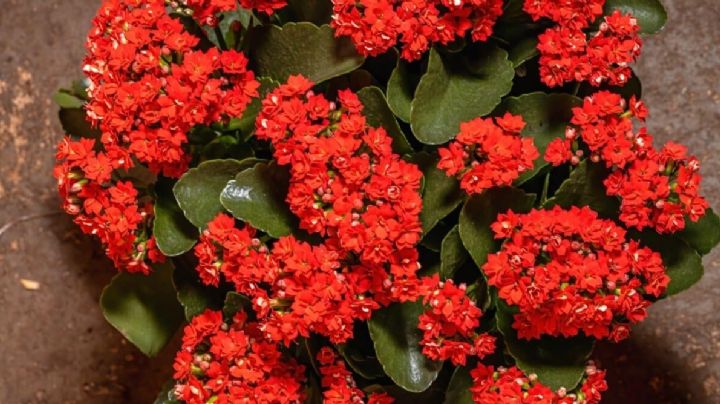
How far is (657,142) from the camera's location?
176 centimetres

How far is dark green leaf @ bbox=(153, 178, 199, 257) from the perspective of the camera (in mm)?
1226

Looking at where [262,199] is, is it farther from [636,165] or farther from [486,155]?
[636,165]

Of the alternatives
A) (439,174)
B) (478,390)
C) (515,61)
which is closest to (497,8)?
(515,61)

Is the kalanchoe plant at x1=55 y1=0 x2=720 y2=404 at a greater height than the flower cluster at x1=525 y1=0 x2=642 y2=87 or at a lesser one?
lesser

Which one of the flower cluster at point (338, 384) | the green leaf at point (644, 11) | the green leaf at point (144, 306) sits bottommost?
the green leaf at point (144, 306)

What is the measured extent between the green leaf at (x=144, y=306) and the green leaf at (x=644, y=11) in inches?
31.4

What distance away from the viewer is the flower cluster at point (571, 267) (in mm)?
1056

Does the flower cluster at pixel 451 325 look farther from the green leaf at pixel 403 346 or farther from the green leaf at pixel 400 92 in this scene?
the green leaf at pixel 400 92

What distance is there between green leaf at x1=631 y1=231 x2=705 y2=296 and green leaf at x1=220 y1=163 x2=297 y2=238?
483 mm

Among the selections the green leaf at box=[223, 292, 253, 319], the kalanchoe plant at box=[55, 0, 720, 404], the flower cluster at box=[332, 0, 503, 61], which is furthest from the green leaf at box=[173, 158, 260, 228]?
the flower cluster at box=[332, 0, 503, 61]

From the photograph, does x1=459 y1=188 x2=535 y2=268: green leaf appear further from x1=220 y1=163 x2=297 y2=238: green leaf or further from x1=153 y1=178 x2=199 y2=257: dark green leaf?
x1=153 y1=178 x2=199 y2=257: dark green leaf

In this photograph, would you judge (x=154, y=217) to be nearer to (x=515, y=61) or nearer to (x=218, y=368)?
(x=218, y=368)

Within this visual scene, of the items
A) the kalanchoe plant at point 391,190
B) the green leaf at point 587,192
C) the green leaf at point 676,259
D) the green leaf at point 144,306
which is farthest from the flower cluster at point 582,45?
the green leaf at point 144,306

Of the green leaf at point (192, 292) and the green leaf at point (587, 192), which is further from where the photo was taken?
the green leaf at point (192, 292)
